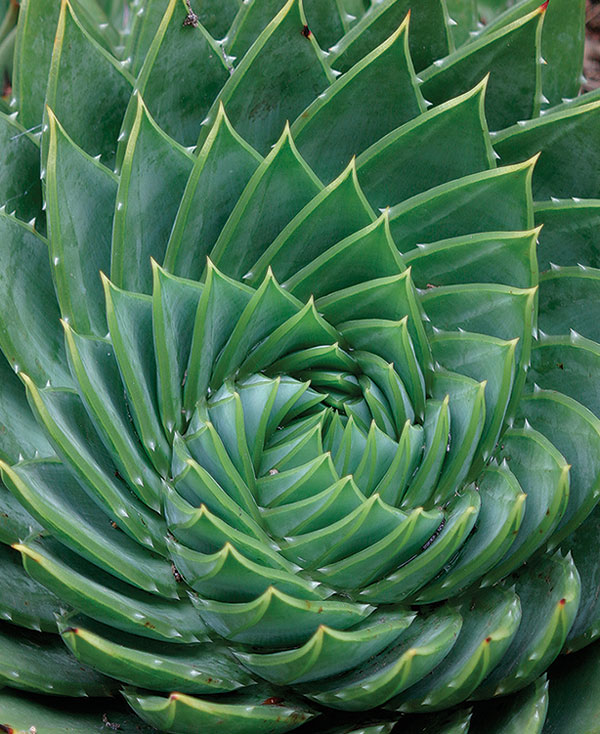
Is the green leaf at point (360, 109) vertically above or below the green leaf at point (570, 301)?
above

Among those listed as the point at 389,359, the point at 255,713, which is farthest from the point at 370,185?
the point at 255,713

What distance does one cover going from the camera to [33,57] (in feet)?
4.69

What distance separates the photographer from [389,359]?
133 cm

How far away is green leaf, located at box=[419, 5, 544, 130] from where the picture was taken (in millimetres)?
1379

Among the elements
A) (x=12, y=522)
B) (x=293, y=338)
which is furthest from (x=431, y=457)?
(x=12, y=522)

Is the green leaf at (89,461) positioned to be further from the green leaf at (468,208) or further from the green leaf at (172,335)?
the green leaf at (468,208)

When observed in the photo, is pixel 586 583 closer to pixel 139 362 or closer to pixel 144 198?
pixel 139 362

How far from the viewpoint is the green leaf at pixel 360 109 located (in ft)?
4.34

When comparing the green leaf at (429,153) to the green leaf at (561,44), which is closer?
the green leaf at (429,153)

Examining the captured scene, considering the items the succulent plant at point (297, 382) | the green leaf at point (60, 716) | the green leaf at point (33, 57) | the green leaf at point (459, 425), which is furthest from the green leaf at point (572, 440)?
the green leaf at point (33, 57)

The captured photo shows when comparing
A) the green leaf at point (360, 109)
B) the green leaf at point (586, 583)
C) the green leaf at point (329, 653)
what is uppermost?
the green leaf at point (360, 109)

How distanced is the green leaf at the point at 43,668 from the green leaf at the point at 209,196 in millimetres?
622

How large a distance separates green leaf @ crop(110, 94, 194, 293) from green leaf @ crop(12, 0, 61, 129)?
9.8 inches

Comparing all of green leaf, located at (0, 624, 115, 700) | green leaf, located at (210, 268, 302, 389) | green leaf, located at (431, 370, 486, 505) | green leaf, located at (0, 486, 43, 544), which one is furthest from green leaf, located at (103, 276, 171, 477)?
green leaf, located at (431, 370, 486, 505)
